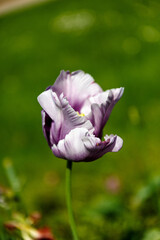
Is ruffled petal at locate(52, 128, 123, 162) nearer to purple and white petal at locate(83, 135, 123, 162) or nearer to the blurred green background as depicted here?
purple and white petal at locate(83, 135, 123, 162)

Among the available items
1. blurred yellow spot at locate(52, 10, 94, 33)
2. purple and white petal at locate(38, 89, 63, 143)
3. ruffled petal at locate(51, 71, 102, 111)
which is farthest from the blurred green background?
purple and white petal at locate(38, 89, 63, 143)

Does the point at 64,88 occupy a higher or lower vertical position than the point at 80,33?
lower

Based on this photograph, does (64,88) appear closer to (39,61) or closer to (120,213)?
(120,213)

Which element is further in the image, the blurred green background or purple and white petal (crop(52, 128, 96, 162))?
the blurred green background

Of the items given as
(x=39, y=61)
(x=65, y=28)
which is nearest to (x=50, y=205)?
(x=39, y=61)

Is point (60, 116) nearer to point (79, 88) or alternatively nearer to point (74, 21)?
→ point (79, 88)

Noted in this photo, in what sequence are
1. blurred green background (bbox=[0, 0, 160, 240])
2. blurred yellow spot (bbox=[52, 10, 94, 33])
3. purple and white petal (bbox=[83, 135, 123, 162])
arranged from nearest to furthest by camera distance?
purple and white petal (bbox=[83, 135, 123, 162]) → blurred green background (bbox=[0, 0, 160, 240]) → blurred yellow spot (bbox=[52, 10, 94, 33])
